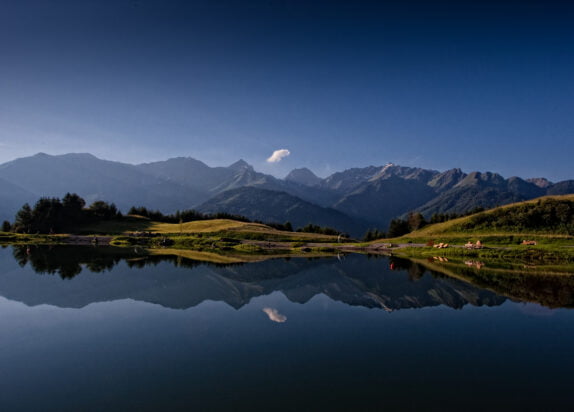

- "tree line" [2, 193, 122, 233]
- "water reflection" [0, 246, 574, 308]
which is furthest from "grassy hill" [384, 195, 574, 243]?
"tree line" [2, 193, 122, 233]

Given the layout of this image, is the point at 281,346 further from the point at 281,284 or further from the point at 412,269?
the point at 412,269

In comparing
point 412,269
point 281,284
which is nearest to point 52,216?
point 281,284

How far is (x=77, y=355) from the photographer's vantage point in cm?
1806

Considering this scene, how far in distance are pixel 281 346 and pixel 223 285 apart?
69.1ft

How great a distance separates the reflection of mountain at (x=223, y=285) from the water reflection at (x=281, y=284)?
9 centimetres

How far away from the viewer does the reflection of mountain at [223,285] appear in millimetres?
32531

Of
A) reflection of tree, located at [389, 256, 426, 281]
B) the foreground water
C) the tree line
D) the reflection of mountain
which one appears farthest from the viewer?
the tree line

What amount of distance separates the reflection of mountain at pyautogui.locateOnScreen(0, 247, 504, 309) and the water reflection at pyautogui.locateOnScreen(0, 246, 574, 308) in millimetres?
86

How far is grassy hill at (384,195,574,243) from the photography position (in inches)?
3098

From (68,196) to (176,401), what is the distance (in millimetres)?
150034

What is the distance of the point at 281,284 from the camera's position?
41969mm

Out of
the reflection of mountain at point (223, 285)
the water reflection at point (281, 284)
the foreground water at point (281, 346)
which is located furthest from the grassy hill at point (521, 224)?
the foreground water at point (281, 346)

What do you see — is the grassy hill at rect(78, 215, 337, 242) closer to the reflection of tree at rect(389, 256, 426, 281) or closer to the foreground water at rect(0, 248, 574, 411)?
the reflection of tree at rect(389, 256, 426, 281)

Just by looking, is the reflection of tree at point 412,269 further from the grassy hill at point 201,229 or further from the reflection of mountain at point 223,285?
the grassy hill at point 201,229
